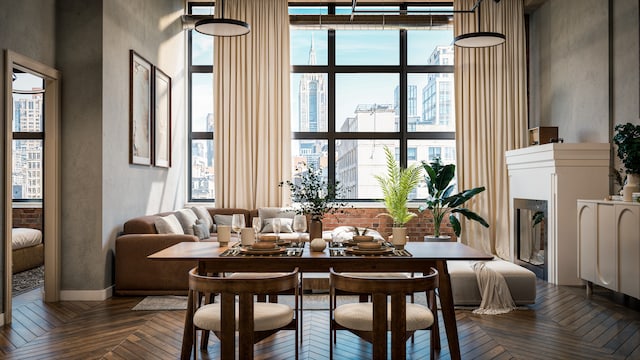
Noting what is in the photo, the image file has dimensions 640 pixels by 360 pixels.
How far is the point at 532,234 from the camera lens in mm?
6770

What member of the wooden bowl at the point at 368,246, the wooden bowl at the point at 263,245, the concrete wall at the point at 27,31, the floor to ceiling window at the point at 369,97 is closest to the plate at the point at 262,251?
the wooden bowl at the point at 263,245

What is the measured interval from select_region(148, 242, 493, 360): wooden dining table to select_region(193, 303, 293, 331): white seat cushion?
0.25m

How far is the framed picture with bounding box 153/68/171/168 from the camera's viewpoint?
22.7 feet

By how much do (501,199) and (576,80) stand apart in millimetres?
2081

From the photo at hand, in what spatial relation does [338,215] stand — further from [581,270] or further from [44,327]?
[44,327]

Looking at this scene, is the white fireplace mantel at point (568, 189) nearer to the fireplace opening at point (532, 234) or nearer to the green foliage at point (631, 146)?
the fireplace opening at point (532, 234)

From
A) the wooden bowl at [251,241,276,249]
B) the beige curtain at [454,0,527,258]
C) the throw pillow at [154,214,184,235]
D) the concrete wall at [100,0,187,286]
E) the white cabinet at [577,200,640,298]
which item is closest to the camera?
the wooden bowl at [251,241,276,249]

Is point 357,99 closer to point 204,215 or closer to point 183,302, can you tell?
point 204,215

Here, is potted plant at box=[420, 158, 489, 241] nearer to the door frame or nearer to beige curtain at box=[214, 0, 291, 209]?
beige curtain at box=[214, 0, 291, 209]

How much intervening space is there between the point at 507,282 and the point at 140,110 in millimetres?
4409

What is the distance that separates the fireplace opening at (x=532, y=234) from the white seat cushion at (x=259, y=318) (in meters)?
4.45

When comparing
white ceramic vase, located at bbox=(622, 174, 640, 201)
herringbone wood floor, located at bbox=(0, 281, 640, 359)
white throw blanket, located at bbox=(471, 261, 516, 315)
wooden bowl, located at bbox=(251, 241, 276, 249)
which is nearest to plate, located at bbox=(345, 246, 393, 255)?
wooden bowl, located at bbox=(251, 241, 276, 249)

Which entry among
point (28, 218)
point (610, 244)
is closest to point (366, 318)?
point (610, 244)

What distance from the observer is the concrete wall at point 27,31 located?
14.1 feet
